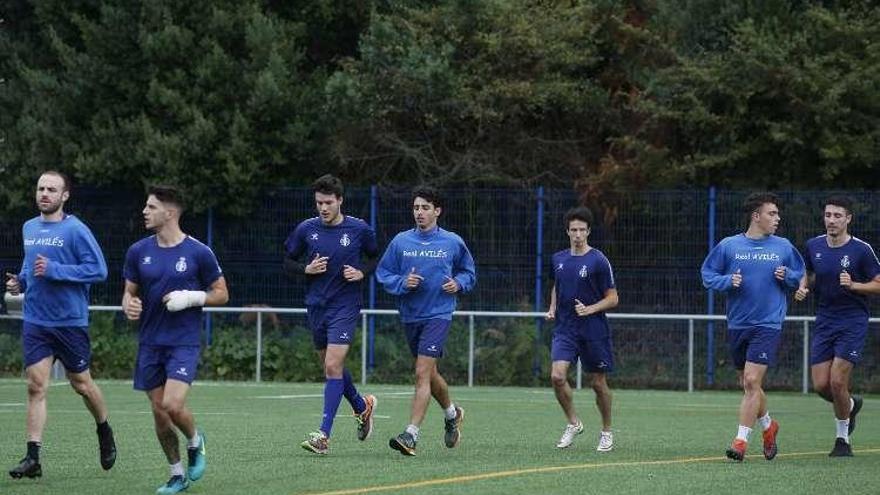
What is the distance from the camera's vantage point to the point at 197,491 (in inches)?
470

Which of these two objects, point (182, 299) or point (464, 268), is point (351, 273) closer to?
point (464, 268)

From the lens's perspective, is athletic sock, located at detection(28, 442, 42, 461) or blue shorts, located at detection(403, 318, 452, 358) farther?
blue shorts, located at detection(403, 318, 452, 358)

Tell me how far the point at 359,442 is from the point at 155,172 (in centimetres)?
1441

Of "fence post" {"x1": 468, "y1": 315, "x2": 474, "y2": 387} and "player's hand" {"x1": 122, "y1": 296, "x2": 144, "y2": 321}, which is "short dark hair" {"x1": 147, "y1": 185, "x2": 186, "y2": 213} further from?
"fence post" {"x1": 468, "y1": 315, "x2": 474, "y2": 387}

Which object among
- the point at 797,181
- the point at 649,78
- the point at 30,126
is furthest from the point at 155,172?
the point at 797,181

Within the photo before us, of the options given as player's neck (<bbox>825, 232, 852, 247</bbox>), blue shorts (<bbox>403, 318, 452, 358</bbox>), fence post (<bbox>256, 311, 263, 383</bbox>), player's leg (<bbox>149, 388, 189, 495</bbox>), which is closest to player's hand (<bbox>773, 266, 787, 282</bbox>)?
player's neck (<bbox>825, 232, 852, 247</bbox>)

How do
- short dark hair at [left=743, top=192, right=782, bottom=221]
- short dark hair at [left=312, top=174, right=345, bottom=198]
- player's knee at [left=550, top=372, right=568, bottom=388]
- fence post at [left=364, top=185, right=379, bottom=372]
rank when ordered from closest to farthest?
short dark hair at [left=743, top=192, right=782, bottom=221]
short dark hair at [left=312, top=174, right=345, bottom=198]
player's knee at [left=550, top=372, right=568, bottom=388]
fence post at [left=364, top=185, right=379, bottom=372]

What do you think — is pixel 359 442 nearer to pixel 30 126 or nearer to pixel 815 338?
pixel 815 338

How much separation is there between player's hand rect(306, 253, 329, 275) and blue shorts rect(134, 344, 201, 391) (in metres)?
3.21

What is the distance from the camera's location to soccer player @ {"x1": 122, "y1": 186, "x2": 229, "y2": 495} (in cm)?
1199

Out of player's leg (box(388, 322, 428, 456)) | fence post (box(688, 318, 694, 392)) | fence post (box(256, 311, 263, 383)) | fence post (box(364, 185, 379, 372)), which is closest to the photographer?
player's leg (box(388, 322, 428, 456))

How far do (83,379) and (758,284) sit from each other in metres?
5.57

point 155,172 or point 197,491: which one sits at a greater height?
point 155,172

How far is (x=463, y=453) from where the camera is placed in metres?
14.9
